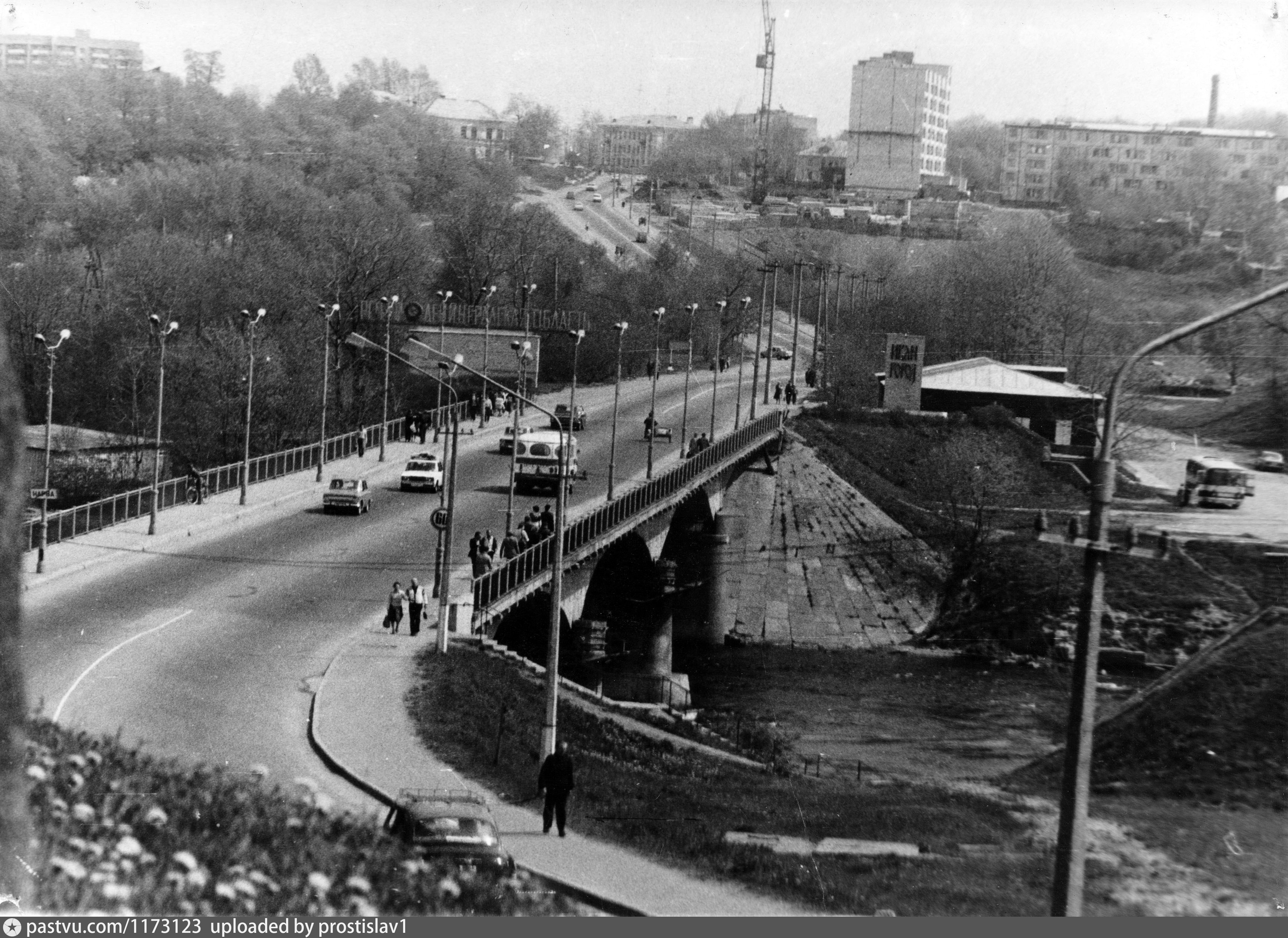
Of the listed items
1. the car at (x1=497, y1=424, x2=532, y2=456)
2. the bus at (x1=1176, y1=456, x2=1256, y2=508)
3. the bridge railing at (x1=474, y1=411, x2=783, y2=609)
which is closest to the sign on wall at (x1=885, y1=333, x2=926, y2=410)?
the bridge railing at (x1=474, y1=411, x2=783, y2=609)

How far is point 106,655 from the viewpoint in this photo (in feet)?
73.0

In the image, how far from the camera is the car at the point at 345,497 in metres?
38.8

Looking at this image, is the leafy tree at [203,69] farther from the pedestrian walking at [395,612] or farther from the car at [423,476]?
the pedestrian walking at [395,612]

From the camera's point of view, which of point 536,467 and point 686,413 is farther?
point 686,413

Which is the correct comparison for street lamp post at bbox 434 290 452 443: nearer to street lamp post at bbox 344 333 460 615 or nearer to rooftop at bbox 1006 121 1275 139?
street lamp post at bbox 344 333 460 615

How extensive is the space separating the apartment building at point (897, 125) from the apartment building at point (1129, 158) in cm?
463

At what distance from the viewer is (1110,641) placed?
44.2m

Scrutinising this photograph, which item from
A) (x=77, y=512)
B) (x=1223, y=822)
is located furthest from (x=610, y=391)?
(x=1223, y=822)

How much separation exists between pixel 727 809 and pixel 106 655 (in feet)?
30.7

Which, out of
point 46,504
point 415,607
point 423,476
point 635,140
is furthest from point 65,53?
point 415,607

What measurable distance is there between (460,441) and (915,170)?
46.5m

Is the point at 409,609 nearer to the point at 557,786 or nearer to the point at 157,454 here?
the point at 157,454

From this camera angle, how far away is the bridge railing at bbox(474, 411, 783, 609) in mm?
30094

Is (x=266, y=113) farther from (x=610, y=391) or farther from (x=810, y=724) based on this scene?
(x=810, y=724)
